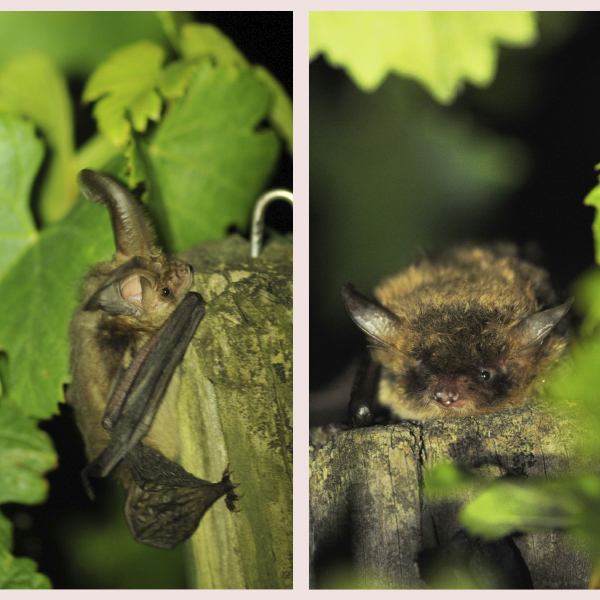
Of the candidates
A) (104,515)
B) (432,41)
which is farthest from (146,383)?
(432,41)

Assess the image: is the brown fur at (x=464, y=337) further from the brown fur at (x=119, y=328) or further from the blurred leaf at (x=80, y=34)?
→ the blurred leaf at (x=80, y=34)

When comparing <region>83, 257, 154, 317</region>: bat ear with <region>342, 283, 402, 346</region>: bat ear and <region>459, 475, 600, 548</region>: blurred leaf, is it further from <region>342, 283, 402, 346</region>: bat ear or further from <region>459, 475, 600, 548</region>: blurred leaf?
<region>459, 475, 600, 548</region>: blurred leaf

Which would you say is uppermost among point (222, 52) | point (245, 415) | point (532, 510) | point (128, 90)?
point (222, 52)

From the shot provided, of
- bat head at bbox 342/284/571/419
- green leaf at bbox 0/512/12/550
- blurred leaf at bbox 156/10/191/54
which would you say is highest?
blurred leaf at bbox 156/10/191/54

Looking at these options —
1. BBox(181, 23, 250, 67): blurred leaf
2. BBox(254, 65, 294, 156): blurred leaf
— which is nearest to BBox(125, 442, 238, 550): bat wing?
BBox(254, 65, 294, 156): blurred leaf

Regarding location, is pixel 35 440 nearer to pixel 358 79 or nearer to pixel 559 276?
pixel 358 79

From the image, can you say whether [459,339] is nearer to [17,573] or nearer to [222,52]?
[222,52]
